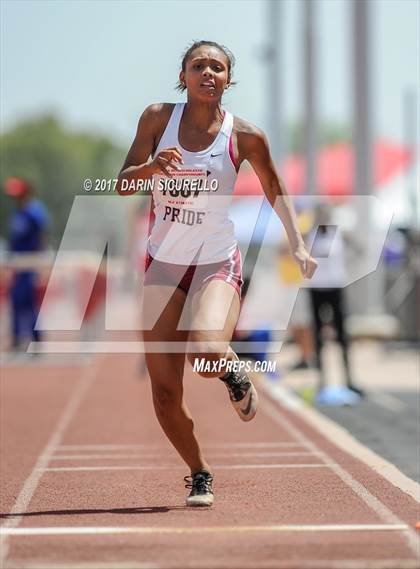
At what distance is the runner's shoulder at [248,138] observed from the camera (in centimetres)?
713

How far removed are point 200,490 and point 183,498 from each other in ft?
1.40

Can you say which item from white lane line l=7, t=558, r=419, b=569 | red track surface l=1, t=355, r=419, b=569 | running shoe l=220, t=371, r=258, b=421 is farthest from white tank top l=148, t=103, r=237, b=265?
white lane line l=7, t=558, r=419, b=569

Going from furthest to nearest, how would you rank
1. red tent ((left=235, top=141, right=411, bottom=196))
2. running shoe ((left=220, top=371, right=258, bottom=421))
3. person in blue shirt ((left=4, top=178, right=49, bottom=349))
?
1. red tent ((left=235, top=141, right=411, bottom=196))
2. person in blue shirt ((left=4, top=178, right=49, bottom=349))
3. running shoe ((left=220, top=371, right=258, bottom=421))

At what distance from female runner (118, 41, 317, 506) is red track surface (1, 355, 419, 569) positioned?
56cm

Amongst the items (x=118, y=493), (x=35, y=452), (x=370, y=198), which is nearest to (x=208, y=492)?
(x=118, y=493)

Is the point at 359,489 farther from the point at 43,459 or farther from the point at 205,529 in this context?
the point at 43,459

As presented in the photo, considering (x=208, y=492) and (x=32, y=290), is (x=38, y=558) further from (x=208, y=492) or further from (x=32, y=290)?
(x=32, y=290)

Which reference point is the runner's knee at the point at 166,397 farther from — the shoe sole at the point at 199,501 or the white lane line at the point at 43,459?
the white lane line at the point at 43,459

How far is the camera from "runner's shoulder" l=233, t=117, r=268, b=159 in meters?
7.13

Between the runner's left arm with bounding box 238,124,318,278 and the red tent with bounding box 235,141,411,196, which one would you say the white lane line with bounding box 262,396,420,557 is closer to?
the runner's left arm with bounding box 238,124,318,278

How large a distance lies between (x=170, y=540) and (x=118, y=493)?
1.83 m

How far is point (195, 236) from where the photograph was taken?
7.11 meters

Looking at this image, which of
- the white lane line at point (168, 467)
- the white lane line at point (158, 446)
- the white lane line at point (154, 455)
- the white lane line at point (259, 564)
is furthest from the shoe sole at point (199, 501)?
the white lane line at point (158, 446)

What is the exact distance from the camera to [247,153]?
7.16m
